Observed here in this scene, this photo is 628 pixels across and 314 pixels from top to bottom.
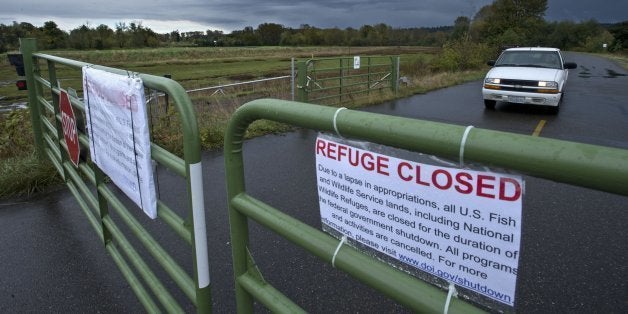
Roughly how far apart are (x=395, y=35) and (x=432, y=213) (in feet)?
371

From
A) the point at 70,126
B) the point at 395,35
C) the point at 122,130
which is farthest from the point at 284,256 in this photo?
the point at 395,35

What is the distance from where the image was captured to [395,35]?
10775 cm

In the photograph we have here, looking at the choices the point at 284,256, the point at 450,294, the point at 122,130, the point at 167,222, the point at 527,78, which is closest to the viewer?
the point at 450,294

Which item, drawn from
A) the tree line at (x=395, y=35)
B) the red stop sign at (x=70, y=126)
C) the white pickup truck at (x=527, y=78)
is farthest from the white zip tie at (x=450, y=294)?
the tree line at (x=395, y=35)

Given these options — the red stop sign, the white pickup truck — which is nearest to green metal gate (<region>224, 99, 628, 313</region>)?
the red stop sign

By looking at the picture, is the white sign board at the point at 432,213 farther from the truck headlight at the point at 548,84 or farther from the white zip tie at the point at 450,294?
the truck headlight at the point at 548,84

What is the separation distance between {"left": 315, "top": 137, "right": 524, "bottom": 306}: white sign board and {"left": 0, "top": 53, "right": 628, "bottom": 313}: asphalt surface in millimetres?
1809

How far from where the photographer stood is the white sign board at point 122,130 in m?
2.08

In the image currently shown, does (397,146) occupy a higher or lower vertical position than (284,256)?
higher

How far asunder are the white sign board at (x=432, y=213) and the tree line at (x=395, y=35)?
2701 centimetres

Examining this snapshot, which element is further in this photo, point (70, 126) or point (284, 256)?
point (284, 256)

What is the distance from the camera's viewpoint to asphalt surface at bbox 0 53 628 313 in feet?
10.1

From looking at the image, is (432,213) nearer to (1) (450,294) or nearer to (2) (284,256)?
(1) (450,294)

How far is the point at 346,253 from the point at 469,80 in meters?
20.5
